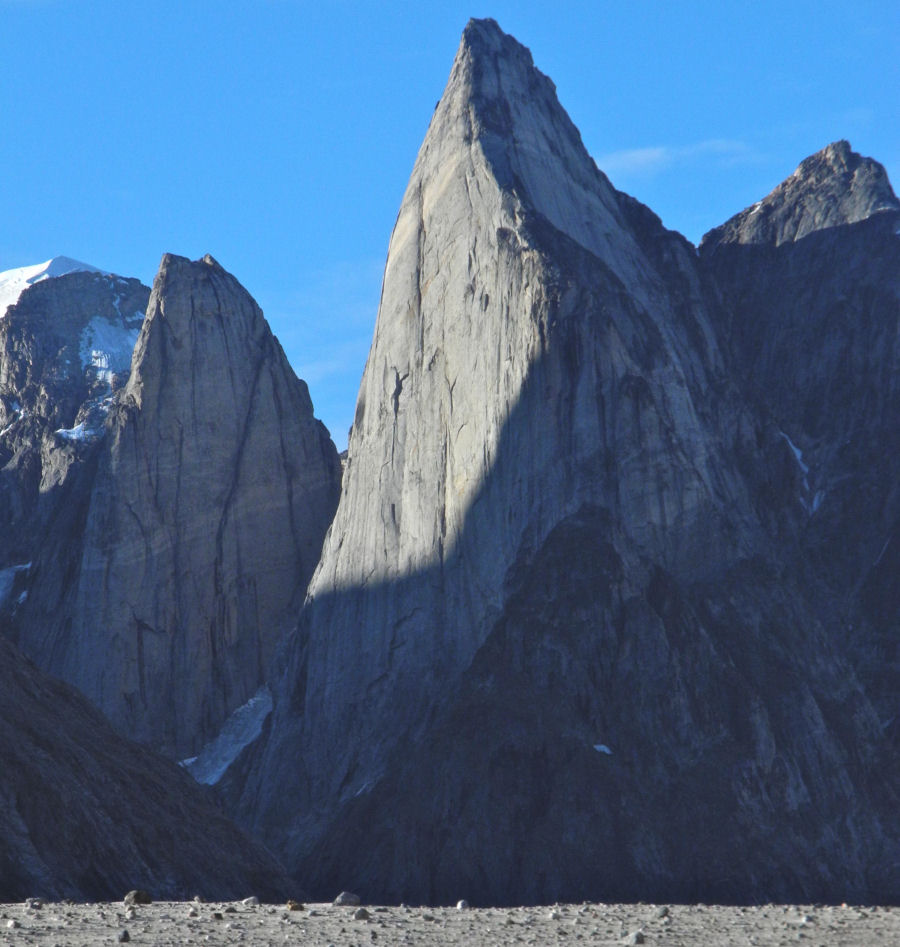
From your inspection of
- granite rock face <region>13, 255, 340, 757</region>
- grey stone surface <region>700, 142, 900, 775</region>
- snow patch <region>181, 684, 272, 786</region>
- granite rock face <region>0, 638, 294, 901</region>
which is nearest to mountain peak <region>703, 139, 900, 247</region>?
grey stone surface <region>700, 142, 900, 775</region>

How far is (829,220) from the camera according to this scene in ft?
357

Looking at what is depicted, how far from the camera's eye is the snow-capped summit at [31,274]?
433 ft

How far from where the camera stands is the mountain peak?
108750 millimetres

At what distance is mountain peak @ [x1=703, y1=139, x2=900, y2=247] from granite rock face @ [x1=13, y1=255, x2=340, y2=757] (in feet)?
94.7

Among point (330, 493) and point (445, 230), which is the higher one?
point (445, 230)

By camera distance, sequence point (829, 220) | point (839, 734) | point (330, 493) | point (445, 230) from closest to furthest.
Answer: point (839, 734) → point (445, 230) → point (330, 493) → point (829, 220)

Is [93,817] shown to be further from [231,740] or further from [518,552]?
[231,740]

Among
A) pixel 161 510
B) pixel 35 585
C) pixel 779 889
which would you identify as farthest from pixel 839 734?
pixel 35 585

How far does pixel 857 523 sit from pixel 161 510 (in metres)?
33.6

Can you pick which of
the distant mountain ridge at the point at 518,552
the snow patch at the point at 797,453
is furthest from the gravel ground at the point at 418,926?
the snow patch at the point at 797,453

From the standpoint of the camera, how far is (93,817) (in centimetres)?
4966

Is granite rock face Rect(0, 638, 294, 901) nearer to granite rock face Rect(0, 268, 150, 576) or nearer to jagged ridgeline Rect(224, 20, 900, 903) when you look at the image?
jagged ridgeline Rect(224, 20, 900, 903)

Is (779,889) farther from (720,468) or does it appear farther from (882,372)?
(882,372)

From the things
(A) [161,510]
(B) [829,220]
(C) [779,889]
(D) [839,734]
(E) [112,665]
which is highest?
(B) [829,220]
